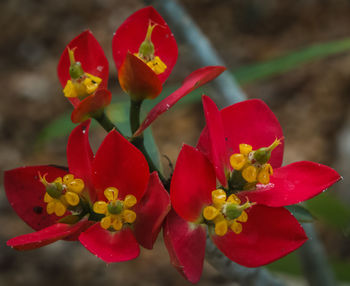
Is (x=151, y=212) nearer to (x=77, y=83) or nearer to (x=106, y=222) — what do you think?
(x=106, y=222)

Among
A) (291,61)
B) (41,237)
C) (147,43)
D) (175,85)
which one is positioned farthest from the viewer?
(175,85)

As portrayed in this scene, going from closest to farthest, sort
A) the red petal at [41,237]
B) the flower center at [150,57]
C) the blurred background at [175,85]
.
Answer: the red petal at [41,237] → the flower center at [150,57] → the blurred background at [175,85]

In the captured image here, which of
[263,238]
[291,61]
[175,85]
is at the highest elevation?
[263,238]

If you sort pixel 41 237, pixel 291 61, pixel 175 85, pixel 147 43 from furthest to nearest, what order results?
pixel 175 85 < pixel 291 61 < pixel 147 43 < pixel 41 237

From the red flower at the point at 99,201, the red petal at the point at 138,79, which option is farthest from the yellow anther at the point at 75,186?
the red petal at the point at 138,79

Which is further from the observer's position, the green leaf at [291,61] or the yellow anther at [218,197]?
the green leaf at [291,61]

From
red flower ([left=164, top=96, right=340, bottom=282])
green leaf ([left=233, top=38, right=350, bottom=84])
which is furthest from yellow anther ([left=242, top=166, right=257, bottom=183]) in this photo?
green leaf ([left=233, top=38, right=350, bottom=84])

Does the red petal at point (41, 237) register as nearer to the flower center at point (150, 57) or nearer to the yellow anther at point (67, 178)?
the yellow anther at point (67, 178)

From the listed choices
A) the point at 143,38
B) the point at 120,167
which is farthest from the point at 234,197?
the point at 143,38
